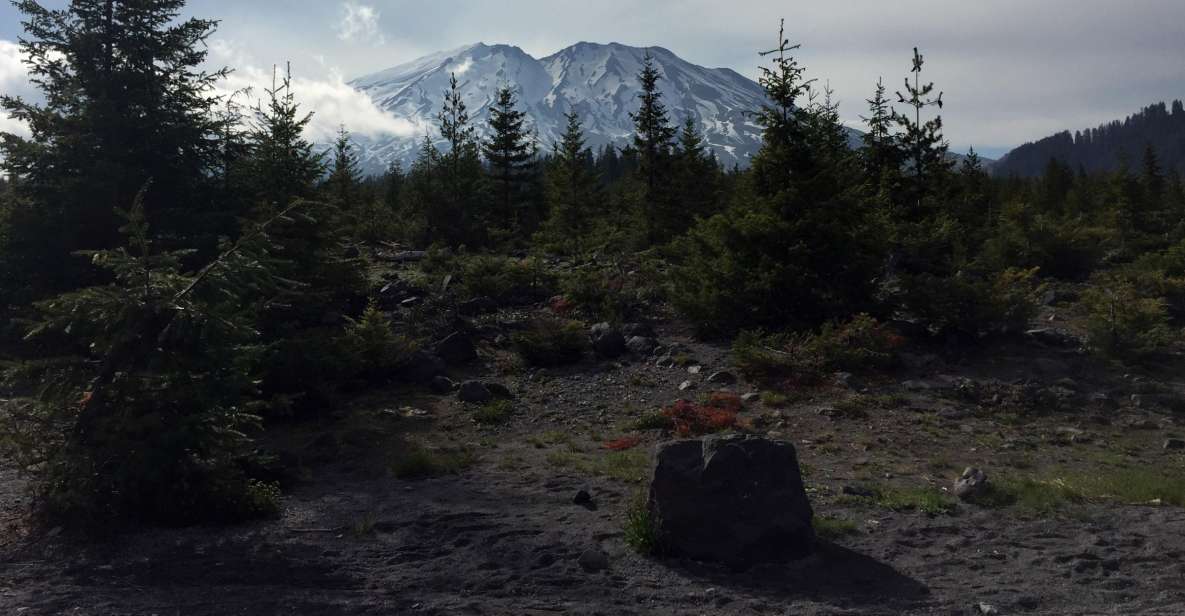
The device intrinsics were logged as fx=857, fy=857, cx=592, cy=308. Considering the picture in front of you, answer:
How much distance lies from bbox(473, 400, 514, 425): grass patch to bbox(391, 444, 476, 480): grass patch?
1730 millimetres

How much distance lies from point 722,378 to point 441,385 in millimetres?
4117

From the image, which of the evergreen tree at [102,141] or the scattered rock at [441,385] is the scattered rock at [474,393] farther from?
the evergreen tree at [102,141]

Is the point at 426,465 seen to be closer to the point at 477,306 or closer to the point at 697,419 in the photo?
the point at 697,419

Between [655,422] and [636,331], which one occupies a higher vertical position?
[636,331]

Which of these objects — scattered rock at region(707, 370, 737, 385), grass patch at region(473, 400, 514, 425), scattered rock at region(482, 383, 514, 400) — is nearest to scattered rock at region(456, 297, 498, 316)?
scattered rock at region(482, 383, 514, 400)

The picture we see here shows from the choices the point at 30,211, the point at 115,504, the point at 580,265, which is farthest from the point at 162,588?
the point at 580,265

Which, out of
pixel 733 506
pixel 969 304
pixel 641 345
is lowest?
pixel 733 506

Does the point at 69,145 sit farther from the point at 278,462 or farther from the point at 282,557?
the point at 282,557

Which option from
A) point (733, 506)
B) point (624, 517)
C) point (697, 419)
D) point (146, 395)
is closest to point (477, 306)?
point (697, 419)

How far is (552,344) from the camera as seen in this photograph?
13812 millimetres

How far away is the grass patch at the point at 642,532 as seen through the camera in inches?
243

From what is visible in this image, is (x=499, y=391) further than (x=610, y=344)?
No

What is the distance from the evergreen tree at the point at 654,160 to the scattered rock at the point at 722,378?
48.4 feet

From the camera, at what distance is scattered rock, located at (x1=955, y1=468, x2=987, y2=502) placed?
23.9 ft
